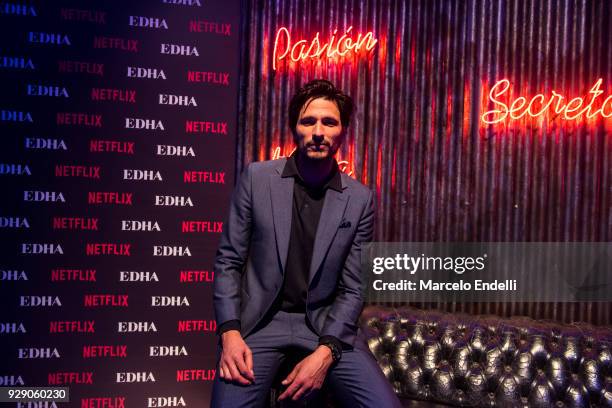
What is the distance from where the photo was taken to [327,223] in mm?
2012

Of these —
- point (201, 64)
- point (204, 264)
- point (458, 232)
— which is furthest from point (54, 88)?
point (458, 232)

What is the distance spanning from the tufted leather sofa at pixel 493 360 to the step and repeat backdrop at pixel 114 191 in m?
1.51

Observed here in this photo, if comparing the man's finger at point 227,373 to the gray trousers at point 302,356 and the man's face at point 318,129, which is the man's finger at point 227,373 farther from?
the man's face at point 318,129

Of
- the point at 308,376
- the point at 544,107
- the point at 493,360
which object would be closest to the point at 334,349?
the point at 308,376

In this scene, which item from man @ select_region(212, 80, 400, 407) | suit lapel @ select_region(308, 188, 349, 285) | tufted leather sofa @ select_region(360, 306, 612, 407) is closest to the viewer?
man @ select_region(212, 80, 400, 407)

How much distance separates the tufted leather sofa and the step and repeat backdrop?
151 cm

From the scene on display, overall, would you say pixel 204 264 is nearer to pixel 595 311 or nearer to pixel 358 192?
pixel 358 192

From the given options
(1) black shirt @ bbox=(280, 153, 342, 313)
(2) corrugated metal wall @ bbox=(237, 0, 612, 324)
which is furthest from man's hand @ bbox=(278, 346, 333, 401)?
(2) corrugated metal wall @ bbox=(237, 0, 612, 324)

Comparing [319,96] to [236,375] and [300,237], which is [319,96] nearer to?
[300,237]

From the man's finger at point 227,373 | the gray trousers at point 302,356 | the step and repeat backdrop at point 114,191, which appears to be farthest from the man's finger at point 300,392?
the step and repeat backdrop at point 114,191

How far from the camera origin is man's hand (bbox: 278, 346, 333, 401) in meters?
1.76

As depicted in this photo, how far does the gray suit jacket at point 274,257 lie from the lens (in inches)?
75.9

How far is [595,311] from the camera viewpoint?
3.85 metres

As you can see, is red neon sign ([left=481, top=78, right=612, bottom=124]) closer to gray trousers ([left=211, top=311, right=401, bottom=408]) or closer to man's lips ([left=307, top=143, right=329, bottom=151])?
man's lips ([left=307, top=143, right=329, bottom=151])
